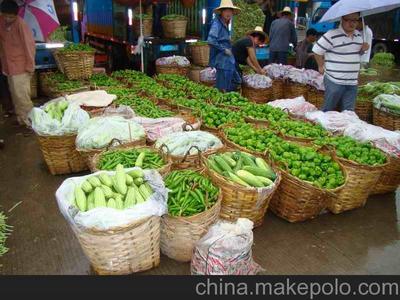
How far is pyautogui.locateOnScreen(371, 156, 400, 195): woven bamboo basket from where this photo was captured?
444cm

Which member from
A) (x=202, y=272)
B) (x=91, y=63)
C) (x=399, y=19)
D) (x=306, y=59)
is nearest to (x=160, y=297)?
(x=202, y=272)

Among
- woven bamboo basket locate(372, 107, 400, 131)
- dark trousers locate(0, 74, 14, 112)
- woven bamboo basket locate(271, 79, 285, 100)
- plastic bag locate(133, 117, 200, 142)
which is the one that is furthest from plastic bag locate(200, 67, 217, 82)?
→ dark trousers locate(0, 74, 14, 112)

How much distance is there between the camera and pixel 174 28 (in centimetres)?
940

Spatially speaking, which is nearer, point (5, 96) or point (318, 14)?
point (5, 96)

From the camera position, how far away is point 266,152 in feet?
13.6

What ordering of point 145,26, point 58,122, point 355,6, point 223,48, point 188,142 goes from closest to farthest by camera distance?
point 188,142 → point 58,122 → point 355,6 → point 223,48 → point 145,26

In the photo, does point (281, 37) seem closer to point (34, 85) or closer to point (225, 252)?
point (34, 85)

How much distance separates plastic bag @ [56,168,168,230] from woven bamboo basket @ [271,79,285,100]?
619cm

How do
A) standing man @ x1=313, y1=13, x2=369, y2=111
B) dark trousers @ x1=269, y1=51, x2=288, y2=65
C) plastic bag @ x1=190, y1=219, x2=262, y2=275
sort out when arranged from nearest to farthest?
plastic bag @ x1=190, y1=219, x2=262, y2=275 → standing man @ x1=313, y1=13, x2=369, y2=111 → dark trousers @ x1=269, y1=51, x2=288, y2=65

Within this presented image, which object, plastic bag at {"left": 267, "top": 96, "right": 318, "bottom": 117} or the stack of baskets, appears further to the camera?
the stack of baskets

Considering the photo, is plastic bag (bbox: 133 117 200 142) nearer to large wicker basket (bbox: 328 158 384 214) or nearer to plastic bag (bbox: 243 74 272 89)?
large wicker basket (bbox: 328 158 384 214)

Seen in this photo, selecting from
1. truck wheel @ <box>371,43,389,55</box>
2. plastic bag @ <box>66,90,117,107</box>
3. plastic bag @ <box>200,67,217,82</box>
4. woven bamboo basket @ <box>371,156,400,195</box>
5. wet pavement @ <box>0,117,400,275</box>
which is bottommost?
wet pavement @ <box>0,117,400,275</box>

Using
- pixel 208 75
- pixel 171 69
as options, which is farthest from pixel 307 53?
pixel 171 69

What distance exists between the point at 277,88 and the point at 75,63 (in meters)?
4.52
